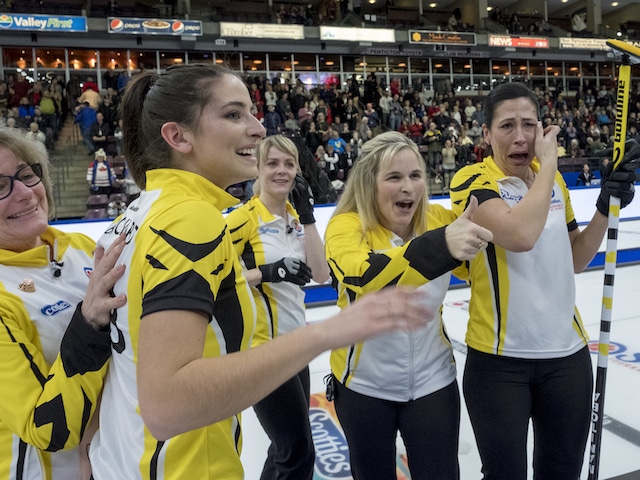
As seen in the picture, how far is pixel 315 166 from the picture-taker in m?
10.6

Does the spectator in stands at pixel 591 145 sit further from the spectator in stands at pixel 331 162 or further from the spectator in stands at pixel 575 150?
the spectator in stands at pixel 331 162

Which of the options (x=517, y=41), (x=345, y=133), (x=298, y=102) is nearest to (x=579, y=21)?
(x=517, y=41)

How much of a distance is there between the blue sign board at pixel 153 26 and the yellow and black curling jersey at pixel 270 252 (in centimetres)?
1657

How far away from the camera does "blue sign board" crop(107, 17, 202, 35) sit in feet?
55.0

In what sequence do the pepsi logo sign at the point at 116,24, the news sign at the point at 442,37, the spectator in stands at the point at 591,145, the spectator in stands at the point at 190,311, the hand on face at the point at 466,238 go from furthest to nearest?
the news sign at the point at 442,37 < the pepsi logo sign at the point at 116,24 < the spectator in stands at the point at 591,145 < the hand on face at the point at 466,238 < the spectator in stands at the point at 190,311

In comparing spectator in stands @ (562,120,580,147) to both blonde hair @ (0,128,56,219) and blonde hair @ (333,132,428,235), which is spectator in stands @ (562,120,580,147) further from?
blonde hair @ (0,128,56,219)

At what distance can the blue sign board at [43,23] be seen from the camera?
600 inches

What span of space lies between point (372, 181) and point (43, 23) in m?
17.5

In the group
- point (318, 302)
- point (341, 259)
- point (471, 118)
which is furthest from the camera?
point (471, 118)

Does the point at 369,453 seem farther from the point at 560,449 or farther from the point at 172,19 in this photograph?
the point at 172,19

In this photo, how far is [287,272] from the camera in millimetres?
2363

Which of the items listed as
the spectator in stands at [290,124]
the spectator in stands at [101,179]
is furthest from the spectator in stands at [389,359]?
the spectator in stands at [290,124]

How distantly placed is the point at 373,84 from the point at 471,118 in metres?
3.39

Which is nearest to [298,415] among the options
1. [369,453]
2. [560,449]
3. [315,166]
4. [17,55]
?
[369,453]
